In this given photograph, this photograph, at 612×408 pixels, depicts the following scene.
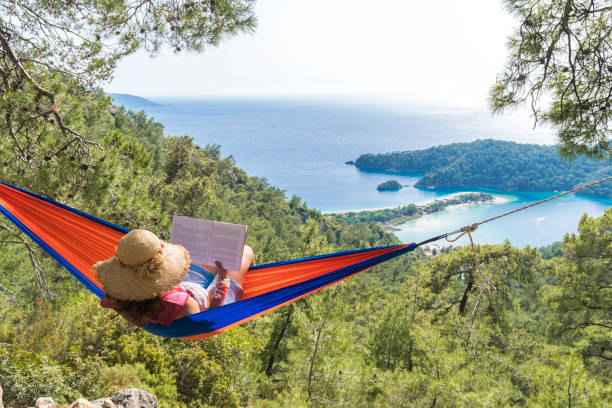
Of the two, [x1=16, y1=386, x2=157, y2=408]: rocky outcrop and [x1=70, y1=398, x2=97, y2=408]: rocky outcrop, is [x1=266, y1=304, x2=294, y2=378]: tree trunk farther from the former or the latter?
[x1=70, y1=398, x2=97, y2=408]: rocky outcrop

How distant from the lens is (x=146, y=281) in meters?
1.17

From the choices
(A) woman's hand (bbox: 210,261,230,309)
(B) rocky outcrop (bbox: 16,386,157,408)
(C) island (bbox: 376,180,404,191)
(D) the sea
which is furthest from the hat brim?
(C) island (bbox: 376,180,404,191)

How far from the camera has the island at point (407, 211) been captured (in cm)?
4016

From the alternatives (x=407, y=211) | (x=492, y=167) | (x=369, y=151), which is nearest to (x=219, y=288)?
(x=407, y=211)

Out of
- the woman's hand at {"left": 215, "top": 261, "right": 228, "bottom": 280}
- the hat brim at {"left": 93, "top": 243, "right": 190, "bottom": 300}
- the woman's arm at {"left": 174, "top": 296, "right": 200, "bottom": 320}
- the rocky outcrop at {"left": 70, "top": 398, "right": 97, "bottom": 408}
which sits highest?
the hat brim at {"left": 93, "top": 243, "right": 190, "bottom": 300}

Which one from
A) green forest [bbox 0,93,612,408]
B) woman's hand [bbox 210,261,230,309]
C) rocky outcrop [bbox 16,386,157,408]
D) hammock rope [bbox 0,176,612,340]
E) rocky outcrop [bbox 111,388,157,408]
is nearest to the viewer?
hammock rope [bbox 0,176,612,340]

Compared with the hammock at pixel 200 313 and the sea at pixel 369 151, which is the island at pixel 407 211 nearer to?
the sea at pixel 369 151

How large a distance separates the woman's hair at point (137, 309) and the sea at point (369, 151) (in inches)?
578

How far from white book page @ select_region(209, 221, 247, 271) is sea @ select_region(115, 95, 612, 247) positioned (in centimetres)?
1425

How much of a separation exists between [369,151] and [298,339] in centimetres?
6474

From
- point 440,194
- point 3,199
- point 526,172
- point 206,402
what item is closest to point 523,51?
point 3,199

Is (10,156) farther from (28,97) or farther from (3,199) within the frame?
(3,199)

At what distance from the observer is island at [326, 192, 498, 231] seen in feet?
132

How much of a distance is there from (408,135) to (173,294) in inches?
3385
